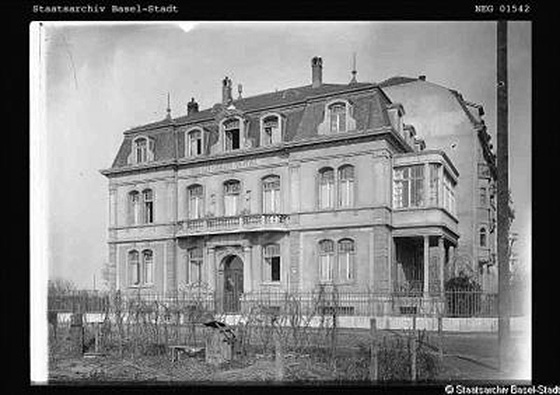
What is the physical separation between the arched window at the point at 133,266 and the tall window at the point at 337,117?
276 centimetres

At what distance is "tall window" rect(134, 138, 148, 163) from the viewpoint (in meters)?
8.16

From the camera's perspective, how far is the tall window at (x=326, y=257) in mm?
7780

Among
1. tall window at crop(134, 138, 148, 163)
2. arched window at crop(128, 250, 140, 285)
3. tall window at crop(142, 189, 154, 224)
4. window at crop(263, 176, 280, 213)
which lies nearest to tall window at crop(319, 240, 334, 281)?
window at crop(263, 176, 280, 213)

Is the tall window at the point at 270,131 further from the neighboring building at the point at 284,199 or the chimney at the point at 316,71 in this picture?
the chimney at the point at 316,71

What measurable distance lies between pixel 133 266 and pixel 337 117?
2982 millimetres

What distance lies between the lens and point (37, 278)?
7980 millimetres

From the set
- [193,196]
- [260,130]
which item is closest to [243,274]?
[193,196]

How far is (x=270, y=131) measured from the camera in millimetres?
7980

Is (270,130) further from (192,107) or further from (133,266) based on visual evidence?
(133,266)

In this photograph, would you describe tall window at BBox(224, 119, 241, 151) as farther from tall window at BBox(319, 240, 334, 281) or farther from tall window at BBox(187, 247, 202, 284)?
tall window at BBox(319, 240, 334, 281)

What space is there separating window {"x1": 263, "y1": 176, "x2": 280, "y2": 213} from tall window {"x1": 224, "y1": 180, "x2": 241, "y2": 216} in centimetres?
33

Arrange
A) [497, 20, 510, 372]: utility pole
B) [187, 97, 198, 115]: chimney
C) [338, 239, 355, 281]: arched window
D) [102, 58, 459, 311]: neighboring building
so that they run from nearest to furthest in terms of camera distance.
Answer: [497, 20, 510, 372]: utility pole < [102, 58, 459, 311]: neighboring building < [338, 239, 355, 281]: arched window < [187, 97, 198, 115]: chimney

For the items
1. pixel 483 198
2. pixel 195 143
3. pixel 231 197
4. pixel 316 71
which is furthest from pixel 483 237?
pixel 195 143

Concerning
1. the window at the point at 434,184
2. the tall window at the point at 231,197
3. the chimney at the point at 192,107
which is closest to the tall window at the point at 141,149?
the chimney at the point at 192,107
